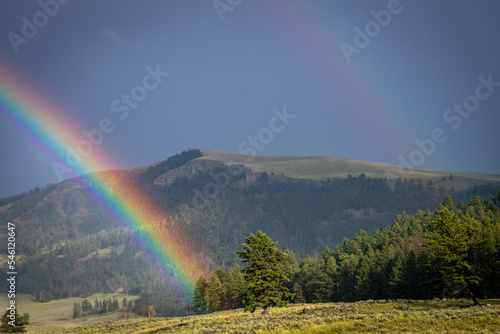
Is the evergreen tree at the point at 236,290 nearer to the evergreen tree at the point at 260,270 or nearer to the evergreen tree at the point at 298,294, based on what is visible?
the evergreen tree at the point at 298,294

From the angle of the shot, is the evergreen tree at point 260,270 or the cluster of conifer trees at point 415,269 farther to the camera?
the evergreen tree at point 260,270

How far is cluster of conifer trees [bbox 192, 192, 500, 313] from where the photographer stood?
5575 centimetres

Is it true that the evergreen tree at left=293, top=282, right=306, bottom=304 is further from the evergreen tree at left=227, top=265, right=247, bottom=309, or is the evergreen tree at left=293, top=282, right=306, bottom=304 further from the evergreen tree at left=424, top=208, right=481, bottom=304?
the evergreen tree at left=424, top=208, right=481, bottom=304

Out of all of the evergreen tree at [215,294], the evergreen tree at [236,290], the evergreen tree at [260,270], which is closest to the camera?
the evergreen tree at [260,270]

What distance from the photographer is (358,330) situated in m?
33.9

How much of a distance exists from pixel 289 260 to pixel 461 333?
12185 centimetres

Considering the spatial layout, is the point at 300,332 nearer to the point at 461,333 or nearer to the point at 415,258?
the point at 461,333

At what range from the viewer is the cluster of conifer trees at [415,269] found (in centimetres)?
5575

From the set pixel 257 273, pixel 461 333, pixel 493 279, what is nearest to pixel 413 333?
pixel 461 333

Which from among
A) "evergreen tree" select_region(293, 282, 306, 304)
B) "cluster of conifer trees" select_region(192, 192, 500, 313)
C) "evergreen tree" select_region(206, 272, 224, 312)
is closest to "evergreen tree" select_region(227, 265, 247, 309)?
"cluster of conifer trees" select_region(192, 192, 500, 313)

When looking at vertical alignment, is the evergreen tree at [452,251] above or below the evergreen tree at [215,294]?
above

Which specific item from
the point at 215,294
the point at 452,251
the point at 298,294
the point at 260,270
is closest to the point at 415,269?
the point at 452,251

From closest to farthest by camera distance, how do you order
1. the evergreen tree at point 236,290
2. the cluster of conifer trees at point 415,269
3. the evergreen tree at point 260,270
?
the cluster of conifer trees at point 415,269
the evergreen tree at point 260,270
the evergreen tree at point 236,290

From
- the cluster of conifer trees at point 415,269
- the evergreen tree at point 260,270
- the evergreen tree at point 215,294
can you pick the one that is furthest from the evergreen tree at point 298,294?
the evergreen tree at point 260,270
